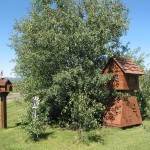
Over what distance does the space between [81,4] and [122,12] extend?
9.83 feet

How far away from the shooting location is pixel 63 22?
64.7ft

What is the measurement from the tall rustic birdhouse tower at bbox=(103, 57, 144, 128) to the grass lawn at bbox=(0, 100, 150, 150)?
90 cm

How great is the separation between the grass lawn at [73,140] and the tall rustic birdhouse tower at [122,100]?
902mm

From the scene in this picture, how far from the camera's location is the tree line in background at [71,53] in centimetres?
1922

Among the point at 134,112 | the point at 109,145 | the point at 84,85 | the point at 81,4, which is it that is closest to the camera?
the point at 109,145

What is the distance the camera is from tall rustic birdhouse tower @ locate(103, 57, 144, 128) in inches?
839

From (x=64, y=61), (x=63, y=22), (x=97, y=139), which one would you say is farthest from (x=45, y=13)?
(x=97, y=139)

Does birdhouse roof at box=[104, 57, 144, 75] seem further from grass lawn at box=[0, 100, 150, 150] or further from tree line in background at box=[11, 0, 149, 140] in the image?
grass lawn at box=[0, 100, 150, 150]

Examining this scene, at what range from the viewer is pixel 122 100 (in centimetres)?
2162

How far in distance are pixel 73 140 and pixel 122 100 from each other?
18.2ft

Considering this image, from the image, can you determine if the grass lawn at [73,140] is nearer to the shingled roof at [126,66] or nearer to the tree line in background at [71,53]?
the tree line in background at [71,53]

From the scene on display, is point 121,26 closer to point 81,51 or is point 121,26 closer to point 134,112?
point 81,51

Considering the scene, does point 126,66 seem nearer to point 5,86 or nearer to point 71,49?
point 71,49

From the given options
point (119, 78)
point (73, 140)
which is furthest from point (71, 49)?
point (73, 140)
